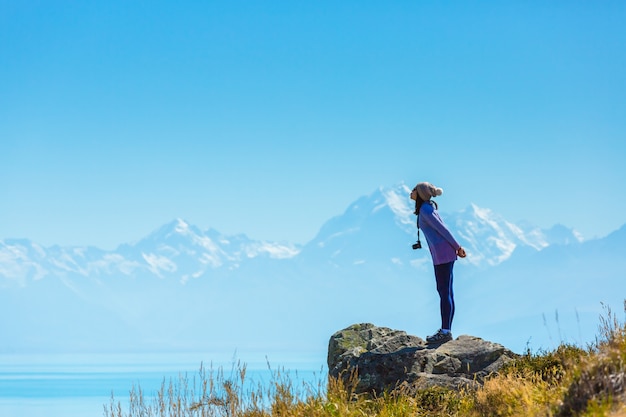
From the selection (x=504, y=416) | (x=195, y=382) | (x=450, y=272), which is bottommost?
(x=504, y=416)

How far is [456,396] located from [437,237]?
7.77 feet

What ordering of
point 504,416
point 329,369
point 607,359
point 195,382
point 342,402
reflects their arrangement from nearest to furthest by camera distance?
point 607,359 → point 504,416 → point 342,402 → point 195,382 → point 329,369

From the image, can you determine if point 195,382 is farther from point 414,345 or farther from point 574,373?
point 574,373

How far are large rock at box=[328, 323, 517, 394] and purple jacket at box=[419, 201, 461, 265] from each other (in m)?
1.43

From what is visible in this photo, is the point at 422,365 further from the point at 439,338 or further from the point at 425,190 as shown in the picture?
the point at 425,190

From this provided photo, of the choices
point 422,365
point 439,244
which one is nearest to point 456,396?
point 422,365

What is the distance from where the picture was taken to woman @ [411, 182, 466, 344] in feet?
37.9

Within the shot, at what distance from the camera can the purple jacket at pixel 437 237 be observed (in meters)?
11.6

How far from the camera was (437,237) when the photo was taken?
1169cm

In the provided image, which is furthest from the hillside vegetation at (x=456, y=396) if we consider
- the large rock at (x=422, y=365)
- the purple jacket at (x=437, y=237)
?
the purple jacket at (x=437, y=237)

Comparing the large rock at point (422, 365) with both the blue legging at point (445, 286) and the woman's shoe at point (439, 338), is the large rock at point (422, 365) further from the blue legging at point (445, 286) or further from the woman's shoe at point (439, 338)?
the blue legging at point (445, 286)

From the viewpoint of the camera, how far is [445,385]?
11.2 metres

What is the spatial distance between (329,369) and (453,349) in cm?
222

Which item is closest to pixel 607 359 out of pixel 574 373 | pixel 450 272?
pixel 574 373
